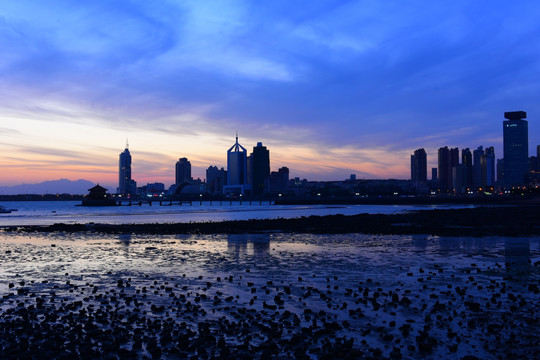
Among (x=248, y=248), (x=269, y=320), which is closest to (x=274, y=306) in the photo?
(x=269, y=320)

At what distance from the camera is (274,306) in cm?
1633

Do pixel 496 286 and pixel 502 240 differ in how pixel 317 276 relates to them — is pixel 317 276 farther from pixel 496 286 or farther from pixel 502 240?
pixel 502 240

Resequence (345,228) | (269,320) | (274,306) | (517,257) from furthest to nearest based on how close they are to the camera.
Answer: (345,228) → (517,257) → (274,306) → (269,320)

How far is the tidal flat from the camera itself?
38.7 ft

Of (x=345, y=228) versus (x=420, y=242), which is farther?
(x=345, y=228)

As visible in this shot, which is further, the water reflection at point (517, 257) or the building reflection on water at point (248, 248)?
the building reflection on water at point (248, 248)

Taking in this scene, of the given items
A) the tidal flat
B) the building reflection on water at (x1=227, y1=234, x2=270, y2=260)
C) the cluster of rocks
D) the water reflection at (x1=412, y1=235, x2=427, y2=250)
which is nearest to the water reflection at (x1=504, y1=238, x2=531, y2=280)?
the tidal flat

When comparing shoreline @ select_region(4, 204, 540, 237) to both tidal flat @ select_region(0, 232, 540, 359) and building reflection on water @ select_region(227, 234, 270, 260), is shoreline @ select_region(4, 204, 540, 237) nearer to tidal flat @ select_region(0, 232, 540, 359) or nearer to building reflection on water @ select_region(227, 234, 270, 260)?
building reflection on water @ select_region(227, 234, 270, 260)

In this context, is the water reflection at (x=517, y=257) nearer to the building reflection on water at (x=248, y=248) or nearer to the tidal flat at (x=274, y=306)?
the tidal flat at (x=274, y=306)

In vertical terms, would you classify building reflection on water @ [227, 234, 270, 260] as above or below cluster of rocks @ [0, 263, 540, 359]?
below

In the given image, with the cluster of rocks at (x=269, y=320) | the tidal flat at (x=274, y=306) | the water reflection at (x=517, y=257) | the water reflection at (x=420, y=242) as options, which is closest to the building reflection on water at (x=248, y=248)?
the tidal flat at (x=274, y=306)

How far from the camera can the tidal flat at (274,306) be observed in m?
11.8

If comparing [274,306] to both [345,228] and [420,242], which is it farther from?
[345,228]

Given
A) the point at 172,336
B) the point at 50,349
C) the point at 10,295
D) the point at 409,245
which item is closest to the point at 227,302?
the point at 172,336
